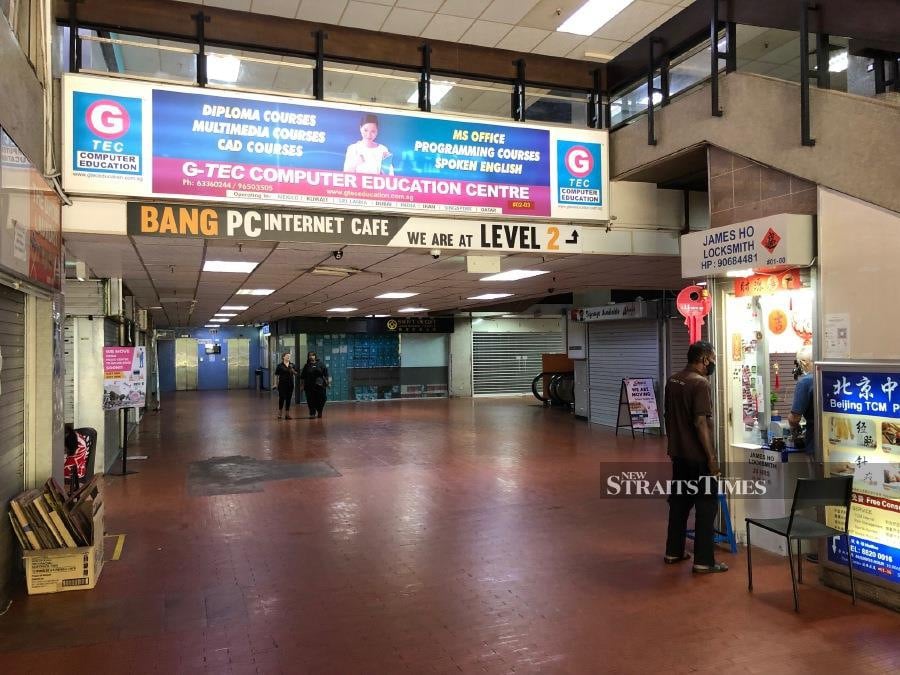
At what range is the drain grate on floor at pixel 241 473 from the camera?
7676mm

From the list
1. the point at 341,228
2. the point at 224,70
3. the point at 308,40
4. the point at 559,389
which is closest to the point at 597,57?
the point at 308,40

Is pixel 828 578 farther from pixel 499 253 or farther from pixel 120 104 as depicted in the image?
pixel 120 104

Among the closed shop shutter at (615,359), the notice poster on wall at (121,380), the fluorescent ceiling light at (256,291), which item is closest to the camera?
the notice poster on wall at (121,380)

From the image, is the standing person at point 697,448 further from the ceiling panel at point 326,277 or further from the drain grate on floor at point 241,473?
the drain grate on floor at point 241,473

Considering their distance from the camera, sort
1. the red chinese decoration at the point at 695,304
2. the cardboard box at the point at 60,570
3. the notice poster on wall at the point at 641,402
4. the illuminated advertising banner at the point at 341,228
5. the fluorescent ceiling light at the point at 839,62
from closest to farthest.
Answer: the cardboard box at the point at 60,570 < the fluorescent ceiling light at the point at 839,62 < the illuminated advertising banner at the point at 341,228 < the red chinese decoration at the point at 695,304 < the notice poster on wall at the point at 641,402

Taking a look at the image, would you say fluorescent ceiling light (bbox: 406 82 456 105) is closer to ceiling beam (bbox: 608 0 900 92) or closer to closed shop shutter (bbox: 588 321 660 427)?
ceiling beam (bbox: 608 0 900 92)

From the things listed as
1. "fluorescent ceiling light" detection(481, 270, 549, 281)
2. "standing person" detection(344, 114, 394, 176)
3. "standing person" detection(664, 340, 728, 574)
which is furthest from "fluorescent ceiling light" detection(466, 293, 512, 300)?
"standing person" detection(664, 340, 728, 574)

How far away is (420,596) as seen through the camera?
4.29 meters

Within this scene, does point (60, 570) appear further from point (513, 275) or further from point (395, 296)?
point (395, 296)

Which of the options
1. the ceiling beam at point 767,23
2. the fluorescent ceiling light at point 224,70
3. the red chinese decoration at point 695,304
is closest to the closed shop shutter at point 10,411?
the fluorescent ceiling light at point 224,70

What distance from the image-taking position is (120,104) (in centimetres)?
512

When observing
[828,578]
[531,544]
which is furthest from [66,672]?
[828,578]

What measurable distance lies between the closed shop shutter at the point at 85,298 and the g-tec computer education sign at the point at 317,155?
11.5 feet

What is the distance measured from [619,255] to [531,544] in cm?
309
